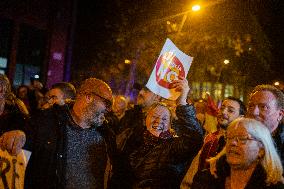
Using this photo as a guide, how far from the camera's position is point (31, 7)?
20375 mm

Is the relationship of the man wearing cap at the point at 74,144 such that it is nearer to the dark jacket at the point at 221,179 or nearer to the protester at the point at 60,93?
the dark jacket at the point at 221,179

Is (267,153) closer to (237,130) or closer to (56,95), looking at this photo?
(237,130)

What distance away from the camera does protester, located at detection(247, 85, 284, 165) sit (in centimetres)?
441

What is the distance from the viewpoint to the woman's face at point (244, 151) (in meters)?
3.29

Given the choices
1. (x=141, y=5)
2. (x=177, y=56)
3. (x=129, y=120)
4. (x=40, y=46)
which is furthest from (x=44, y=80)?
(x=177, y=56)

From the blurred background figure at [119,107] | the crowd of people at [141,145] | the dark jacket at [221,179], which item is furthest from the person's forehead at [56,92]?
the blurred background figure at [119,107]

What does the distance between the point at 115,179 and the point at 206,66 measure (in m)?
14.8

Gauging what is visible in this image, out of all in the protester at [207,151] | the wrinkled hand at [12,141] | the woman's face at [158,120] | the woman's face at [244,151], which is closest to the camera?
the woman's face at [244,151]

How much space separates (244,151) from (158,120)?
189cm

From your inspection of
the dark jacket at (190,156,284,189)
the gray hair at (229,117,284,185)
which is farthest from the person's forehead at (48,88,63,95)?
the gray hair at (229,117,284,185)

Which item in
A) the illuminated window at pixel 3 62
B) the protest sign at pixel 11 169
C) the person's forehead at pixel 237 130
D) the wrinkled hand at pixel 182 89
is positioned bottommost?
the protest sign at pixel 11 169

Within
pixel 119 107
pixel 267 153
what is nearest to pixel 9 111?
pixel 267 153

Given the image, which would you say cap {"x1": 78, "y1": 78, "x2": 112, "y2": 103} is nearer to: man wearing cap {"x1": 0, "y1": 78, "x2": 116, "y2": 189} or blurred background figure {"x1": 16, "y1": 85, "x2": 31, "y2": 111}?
man wearing cap {"x1": 0, "y1": 78, "x2": 116, "y2": 189}

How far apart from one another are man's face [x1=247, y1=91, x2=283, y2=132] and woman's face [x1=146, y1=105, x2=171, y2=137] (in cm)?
108
